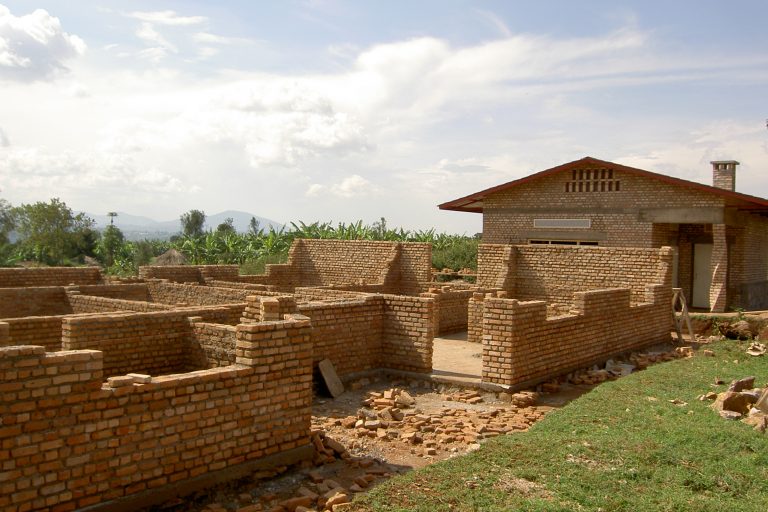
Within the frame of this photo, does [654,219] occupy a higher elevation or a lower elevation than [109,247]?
higher

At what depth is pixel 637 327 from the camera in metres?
13.2

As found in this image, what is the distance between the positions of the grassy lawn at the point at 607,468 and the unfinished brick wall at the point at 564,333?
4.66 feet

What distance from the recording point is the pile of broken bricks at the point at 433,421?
7.57m

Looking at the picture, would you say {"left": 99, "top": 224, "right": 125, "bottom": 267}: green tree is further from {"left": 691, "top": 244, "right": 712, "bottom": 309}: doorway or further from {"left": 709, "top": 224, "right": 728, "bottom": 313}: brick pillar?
{"left": 709, "top": 224, "right": 728, "bottom": 313}: brick pillar

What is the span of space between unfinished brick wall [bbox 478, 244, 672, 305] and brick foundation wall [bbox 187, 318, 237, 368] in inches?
371

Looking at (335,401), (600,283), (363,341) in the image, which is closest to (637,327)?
(600,283)

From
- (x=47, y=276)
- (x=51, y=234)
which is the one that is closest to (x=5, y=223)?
(x=51, y=234)

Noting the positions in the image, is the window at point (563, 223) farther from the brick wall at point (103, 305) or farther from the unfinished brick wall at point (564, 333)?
the brick wall at point (103, 305)

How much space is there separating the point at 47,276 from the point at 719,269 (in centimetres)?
1763

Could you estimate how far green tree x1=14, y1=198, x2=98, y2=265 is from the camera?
1909 inches

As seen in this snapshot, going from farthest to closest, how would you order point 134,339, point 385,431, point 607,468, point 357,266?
point 357,266 → point 134,339 → point 385,431 → point 607,468

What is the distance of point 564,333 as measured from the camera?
10.9 m

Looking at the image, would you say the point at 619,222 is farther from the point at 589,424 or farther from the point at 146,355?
the point at 146,355

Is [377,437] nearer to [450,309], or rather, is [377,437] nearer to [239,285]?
[450,309]
